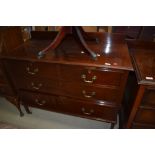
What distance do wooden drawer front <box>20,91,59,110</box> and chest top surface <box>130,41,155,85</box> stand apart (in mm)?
748

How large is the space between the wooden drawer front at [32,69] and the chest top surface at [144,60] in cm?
60

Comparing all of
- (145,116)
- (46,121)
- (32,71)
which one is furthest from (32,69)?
(145,116)

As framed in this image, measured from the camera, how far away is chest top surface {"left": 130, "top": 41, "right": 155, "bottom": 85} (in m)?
0.83

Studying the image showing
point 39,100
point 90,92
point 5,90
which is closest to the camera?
point 90,92

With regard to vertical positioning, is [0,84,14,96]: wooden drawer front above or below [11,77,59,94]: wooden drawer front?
below

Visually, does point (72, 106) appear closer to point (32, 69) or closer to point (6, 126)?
point (32, 69)

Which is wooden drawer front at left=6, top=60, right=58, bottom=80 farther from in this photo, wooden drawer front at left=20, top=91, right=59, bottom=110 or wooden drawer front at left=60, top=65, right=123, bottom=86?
wooden drawer front at left=20, top=91, right=59, bottom=110

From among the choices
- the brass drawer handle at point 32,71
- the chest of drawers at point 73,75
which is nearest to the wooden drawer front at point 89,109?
the chest of drawers at point 73,75

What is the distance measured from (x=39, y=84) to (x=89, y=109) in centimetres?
50

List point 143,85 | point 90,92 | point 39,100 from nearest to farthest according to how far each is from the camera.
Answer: point 143,85 < point 90,92 < point 39,100

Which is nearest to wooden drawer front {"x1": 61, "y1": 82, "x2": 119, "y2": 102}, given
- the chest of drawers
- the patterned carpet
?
the chest of drawers

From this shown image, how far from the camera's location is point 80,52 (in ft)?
3.53

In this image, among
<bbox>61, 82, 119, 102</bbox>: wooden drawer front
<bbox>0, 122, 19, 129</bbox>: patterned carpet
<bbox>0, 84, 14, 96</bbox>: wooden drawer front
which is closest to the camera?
<bbox>61, 82, 119, 102</bbox>: wooden drawer front
